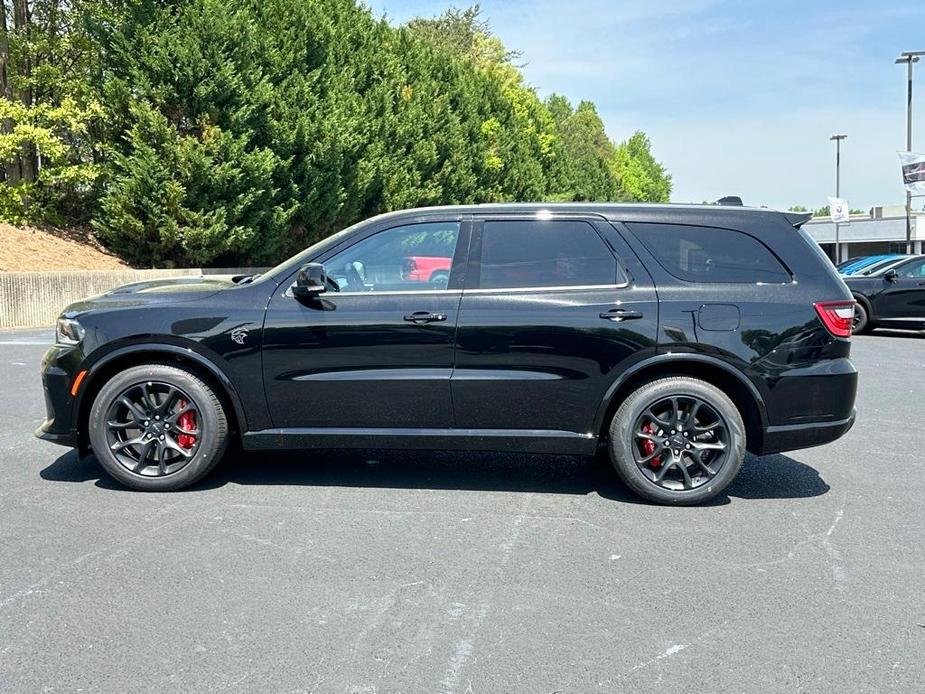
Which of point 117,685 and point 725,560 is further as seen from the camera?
point 725,560

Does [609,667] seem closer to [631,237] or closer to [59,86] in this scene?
[631,237]

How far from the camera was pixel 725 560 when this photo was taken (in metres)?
4.20

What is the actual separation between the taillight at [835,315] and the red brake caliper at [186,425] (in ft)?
12.7

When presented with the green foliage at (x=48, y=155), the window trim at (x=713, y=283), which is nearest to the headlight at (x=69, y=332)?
the window trim at (x=713, y=283)

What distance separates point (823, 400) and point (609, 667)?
2.66m

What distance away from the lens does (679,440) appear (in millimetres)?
5109

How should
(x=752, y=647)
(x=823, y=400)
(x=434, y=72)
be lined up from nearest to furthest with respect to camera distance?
1. (x=752, y=647)
2. (x=823, y=400)
3. (x=434, y=72)

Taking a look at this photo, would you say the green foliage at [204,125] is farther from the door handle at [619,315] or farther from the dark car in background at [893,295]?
Result: the door handle at [619,315]

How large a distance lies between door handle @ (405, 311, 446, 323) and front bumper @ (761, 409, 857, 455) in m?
2.07

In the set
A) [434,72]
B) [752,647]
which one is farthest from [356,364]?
[434,72]

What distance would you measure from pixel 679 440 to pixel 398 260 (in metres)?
2.04

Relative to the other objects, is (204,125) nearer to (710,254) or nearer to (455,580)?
(710,254)

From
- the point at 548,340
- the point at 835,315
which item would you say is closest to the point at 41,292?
the point at 548,340

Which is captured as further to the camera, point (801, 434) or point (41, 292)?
point (41, 292)
